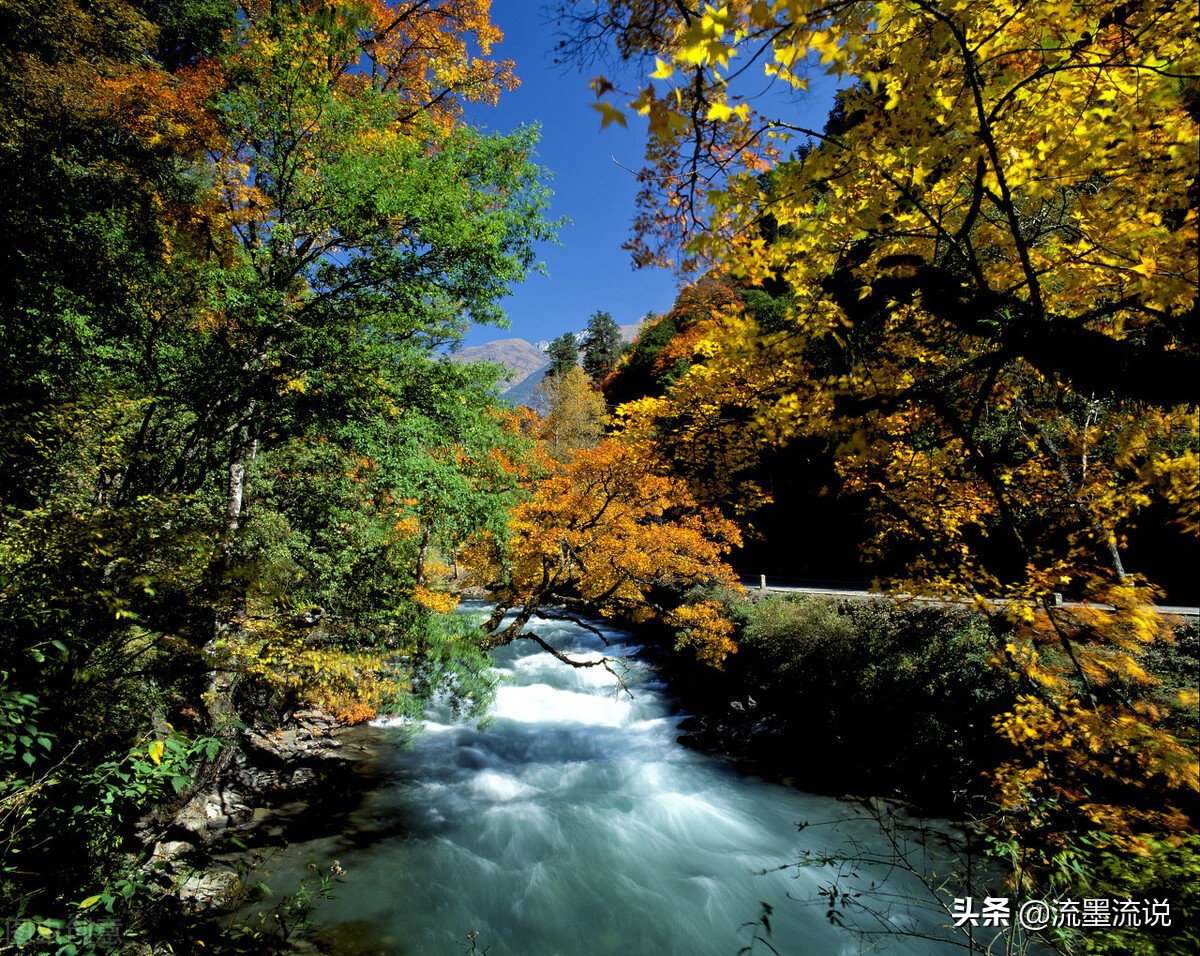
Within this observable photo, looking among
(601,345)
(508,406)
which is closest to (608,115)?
(508,406)

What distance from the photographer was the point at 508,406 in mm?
7992

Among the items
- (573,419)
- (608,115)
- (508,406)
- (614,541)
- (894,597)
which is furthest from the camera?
(573,419)

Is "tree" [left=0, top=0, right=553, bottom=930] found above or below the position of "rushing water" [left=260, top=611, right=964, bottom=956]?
above

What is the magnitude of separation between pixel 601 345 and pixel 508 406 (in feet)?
140

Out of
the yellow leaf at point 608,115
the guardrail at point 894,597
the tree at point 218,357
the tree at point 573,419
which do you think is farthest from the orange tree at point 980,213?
the tree at point 573,419

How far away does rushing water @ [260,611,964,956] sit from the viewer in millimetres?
6468

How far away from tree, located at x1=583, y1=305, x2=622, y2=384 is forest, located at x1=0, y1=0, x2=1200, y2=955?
118ft

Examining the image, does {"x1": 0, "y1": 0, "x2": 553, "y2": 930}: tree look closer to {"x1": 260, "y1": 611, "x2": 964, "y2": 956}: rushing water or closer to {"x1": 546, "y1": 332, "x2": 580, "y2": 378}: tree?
{"x1": 260, "y1": 611, "x2": 964, "y2": 956}: rushing water

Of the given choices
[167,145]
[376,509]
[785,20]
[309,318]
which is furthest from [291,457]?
[785,20]

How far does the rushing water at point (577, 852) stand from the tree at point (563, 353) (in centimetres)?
3881

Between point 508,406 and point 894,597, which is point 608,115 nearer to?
point 508,406

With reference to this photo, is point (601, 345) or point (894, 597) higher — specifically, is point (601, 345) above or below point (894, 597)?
above

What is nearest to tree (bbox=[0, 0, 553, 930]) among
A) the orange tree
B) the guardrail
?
the orange tree

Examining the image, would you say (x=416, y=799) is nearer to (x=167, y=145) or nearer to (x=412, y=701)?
(x=412, y=701)
